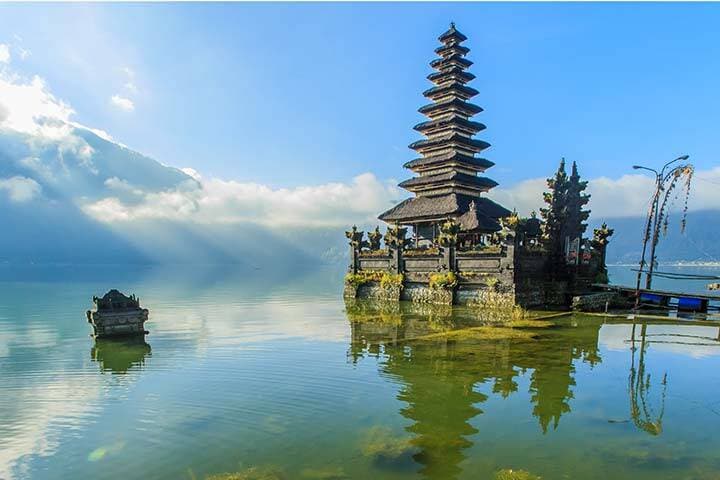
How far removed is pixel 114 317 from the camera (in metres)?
20.7

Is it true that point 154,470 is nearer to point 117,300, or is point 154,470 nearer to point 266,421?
point 266,421

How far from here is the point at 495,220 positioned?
38.1 m

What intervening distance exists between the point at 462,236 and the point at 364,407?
28362 millimetres

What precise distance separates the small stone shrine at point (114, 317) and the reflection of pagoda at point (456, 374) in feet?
35.0

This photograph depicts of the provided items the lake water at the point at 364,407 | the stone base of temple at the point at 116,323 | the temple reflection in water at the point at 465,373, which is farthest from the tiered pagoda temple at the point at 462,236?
the stone base of temple at the point at 116,323

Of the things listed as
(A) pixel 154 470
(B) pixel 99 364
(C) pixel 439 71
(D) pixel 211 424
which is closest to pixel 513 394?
(D) pixel 211 424

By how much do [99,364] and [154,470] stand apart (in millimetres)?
10393

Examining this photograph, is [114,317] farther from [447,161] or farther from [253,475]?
[447,161]

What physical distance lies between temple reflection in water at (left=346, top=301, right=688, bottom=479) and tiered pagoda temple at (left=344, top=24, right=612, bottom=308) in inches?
251

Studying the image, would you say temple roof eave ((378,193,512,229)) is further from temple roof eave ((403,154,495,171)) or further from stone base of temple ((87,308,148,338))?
stone base of temple ((87,308,148,338))

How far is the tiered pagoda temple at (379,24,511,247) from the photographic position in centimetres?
4097

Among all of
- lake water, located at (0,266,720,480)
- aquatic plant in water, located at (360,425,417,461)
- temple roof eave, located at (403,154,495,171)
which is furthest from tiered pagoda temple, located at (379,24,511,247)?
aquatic plant in water, located at (360,425,417,461)

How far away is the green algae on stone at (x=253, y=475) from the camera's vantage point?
719 centimetres

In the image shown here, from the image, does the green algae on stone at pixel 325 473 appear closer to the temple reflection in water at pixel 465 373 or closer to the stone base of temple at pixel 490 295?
the temple reflection in water at pixel 465 373
